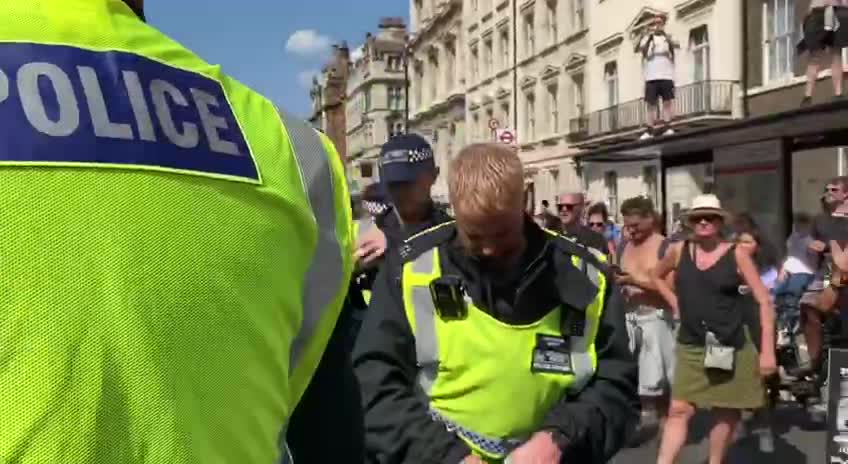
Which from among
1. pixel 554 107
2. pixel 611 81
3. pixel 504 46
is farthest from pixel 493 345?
pixel 504 46

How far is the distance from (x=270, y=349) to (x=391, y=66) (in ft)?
319

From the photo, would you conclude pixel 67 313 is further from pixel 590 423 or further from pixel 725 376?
pixel 725 376

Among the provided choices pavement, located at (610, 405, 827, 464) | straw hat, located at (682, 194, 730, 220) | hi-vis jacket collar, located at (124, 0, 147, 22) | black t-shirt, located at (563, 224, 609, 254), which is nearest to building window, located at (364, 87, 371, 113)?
black t-shirt, located at (563, 224, 609, 254)

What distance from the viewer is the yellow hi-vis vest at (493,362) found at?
309 centimetres

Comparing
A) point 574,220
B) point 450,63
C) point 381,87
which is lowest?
point 574,220

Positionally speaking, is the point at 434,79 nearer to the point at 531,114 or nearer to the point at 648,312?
the point at 531,114

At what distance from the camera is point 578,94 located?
38.0 meters

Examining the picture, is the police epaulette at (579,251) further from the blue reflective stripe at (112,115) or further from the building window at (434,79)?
the building window at (434,79)

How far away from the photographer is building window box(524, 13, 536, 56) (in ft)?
141

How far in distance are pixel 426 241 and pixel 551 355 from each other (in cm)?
50

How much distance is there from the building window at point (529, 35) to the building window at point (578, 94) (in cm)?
476

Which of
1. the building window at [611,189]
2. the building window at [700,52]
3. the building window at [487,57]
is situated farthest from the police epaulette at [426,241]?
the building window at [487,57]

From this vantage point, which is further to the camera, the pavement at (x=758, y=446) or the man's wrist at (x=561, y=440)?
the pavement at (x=758, y=446)

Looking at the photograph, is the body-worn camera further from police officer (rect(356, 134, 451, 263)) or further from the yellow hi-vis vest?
police officer (rect(356, 134, 451, 263))
